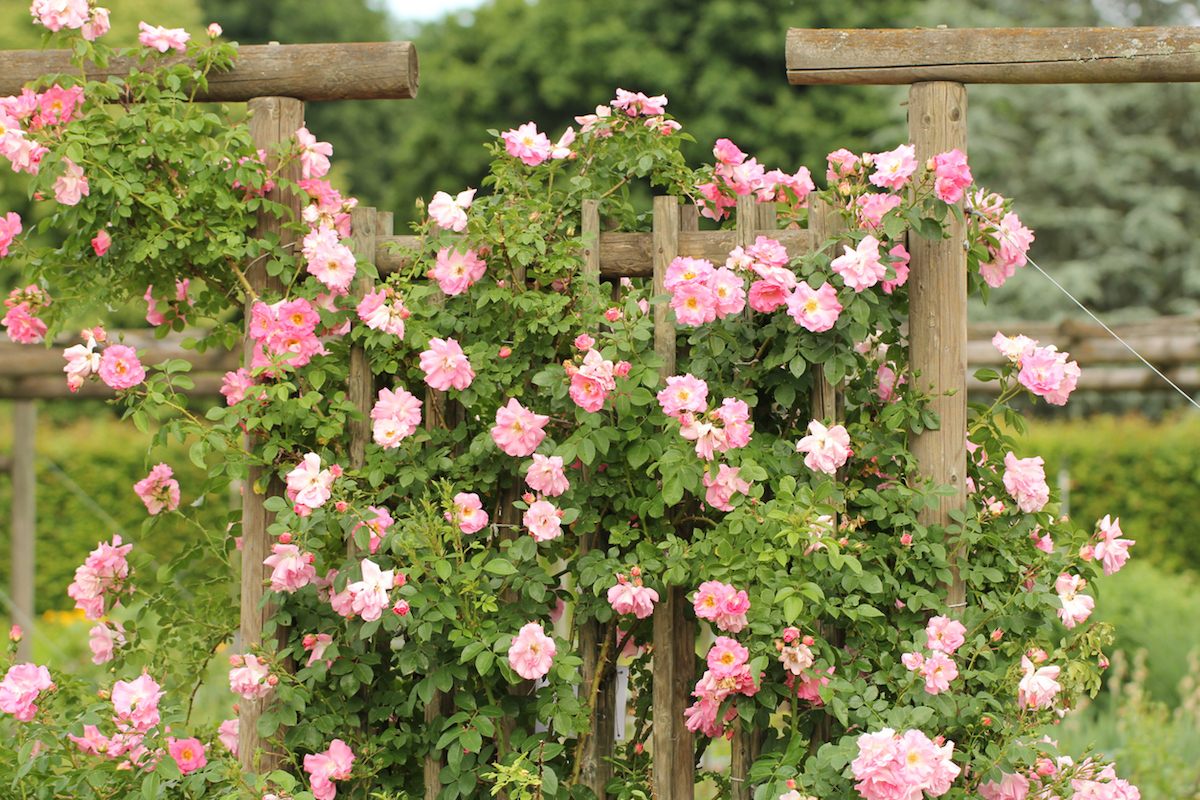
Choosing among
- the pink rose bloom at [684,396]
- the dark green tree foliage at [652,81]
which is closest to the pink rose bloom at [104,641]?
the pink rose bloom at [684,396]

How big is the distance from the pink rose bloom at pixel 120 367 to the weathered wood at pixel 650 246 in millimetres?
564

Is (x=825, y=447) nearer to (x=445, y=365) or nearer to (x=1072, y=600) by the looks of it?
(x=1072, y=600)

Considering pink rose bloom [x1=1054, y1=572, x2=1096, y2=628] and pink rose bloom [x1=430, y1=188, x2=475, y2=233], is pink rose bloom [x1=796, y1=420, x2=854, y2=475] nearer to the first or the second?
pink rose bloom [x1=1054, y1=572, x2=1096, y2=628]

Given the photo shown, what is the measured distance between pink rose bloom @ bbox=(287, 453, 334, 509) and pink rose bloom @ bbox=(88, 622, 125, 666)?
710 millimetres

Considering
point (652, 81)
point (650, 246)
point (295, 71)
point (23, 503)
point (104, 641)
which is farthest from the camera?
point (652, 81)

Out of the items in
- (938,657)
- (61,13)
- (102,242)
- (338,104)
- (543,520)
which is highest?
(338,104)

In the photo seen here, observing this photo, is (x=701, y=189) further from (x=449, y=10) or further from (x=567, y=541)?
(x=449, y=10)

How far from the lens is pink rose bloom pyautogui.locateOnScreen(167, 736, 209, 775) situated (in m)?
2.12

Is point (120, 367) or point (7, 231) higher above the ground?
point (7, 231)

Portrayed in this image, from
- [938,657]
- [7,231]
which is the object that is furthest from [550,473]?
[7,231]

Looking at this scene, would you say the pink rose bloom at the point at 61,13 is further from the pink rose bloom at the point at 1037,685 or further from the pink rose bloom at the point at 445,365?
the pink rose bloom at the point at 1037,685

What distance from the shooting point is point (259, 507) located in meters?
2.21

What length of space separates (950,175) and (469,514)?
1133 millimetres

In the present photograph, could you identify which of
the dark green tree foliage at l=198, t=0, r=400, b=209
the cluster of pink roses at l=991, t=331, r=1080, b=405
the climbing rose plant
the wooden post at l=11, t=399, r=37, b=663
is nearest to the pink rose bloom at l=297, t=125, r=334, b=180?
the climbing rose plant
